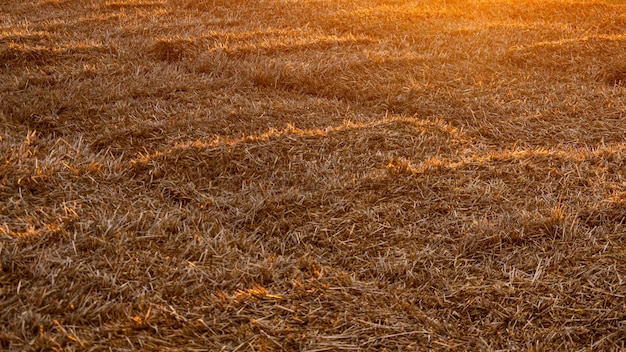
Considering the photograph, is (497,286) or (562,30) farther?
(562,30)

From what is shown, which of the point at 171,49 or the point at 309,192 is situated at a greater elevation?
the point at 171,49

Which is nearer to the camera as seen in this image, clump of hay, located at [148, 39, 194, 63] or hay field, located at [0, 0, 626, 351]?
hay field, located at [0, 0, 626, 351]

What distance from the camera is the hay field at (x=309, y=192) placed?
1.94 metres

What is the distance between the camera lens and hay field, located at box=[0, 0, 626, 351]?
194 cm

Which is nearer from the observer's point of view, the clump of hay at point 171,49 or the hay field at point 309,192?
the hay field at point 309,192

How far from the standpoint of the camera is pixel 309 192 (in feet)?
9.21

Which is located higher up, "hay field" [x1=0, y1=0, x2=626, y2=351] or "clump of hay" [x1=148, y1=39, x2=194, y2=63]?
"clump of hay" [x1=148, y1=39, x2=194, y2=63]

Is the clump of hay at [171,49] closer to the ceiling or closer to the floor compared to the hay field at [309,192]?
closer to the ceiling

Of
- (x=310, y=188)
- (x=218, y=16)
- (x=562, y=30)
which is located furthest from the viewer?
→ (x=218, y=16)

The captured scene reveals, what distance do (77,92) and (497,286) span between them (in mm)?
3132

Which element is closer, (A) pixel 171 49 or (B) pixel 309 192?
(B) pixel 309 192

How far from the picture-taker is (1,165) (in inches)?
105

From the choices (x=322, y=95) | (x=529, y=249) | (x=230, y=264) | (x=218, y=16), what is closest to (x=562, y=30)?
(x=322, y=95)

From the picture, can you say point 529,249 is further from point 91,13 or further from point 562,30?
point 91,13
